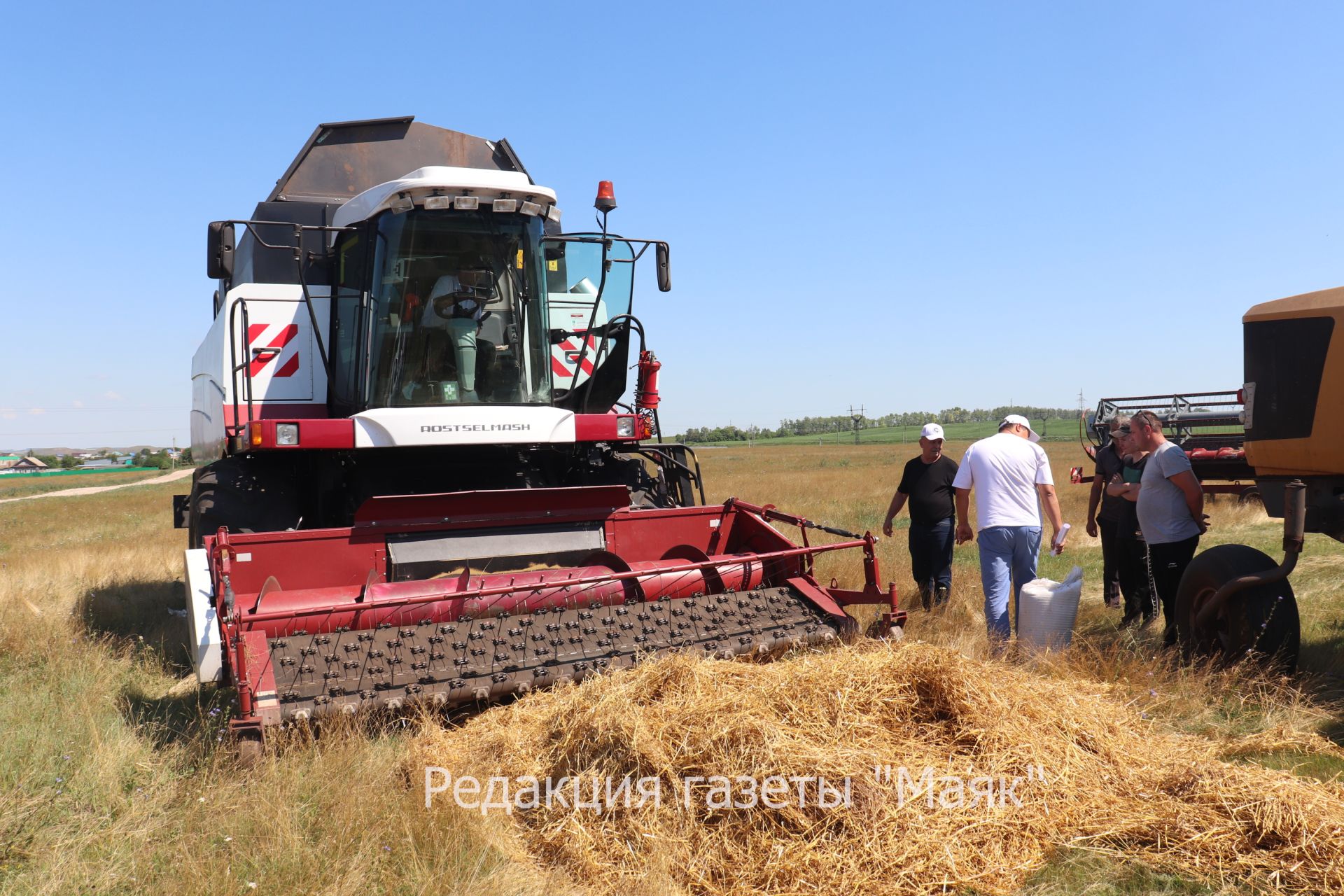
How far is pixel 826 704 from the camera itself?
4.17 meters

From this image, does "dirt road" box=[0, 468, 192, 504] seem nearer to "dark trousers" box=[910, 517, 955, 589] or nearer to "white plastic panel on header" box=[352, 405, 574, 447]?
"white plastic panel on header" box=[352, 405, 574, 447]

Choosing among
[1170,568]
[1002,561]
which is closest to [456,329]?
[1002,561]

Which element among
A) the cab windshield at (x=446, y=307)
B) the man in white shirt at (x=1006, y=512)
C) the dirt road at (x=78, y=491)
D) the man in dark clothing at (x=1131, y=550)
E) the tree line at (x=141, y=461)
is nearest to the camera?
the man in white shirt at (x=1006, y=512)

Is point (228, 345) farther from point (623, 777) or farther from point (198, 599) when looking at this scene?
point (623, 777)

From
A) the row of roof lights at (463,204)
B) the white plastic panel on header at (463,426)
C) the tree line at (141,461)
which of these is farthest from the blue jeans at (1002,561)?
the tree line at (141,461)

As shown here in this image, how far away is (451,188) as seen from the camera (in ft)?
21.6

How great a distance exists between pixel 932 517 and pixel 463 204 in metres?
4.14

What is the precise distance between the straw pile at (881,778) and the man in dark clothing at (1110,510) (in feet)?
12.0

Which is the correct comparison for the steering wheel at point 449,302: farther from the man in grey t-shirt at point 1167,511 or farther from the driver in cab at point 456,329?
the man in grey t-shirt at point 1167,511

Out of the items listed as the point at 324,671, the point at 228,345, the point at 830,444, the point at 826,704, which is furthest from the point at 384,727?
the point at 830,444

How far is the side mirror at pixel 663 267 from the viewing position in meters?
7.51

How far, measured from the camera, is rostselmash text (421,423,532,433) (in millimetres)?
6543

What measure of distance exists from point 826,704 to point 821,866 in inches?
34.0

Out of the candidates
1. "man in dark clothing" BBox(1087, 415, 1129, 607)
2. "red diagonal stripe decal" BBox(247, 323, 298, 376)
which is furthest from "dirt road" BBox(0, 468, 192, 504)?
"man in dark clothing" BBox(1087, 415, 1129, 607)
